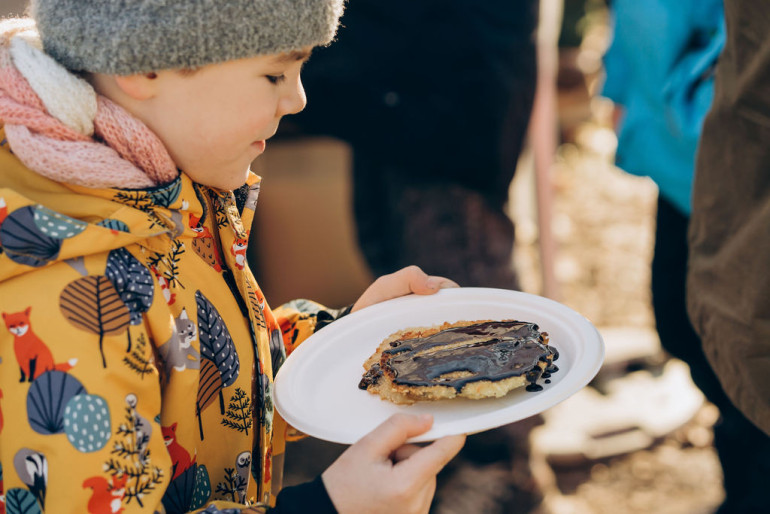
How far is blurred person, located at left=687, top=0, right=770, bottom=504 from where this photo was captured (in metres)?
1.50

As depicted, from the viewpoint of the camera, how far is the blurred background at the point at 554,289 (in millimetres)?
2994

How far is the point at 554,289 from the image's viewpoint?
4.12 meters

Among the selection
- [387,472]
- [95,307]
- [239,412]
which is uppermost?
[95,307]

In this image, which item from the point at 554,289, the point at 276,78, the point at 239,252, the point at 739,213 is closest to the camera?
the point at 276,78

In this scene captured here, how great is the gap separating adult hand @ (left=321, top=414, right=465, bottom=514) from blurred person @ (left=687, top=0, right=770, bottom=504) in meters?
0.77

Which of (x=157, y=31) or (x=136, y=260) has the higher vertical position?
(x=157, y=31)

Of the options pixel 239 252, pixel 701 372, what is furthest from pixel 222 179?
pixel 701 372

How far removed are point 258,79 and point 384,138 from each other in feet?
5.65

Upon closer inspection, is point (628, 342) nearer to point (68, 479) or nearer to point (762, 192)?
point (762, 192)

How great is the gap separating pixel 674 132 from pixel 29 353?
78.8 inches

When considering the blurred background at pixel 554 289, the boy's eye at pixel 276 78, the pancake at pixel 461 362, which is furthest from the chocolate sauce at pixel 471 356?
the blurred background at pixel 554 289

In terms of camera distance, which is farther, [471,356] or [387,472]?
[471,356]

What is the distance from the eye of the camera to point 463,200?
2965 millimetres

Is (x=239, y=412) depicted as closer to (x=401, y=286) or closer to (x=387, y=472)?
(x=387, y=472)
